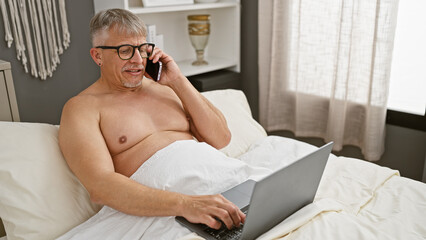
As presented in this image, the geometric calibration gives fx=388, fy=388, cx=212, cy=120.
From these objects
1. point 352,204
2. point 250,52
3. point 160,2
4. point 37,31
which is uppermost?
point 160,2

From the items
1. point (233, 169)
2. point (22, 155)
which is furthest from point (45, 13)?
point (233, 169)

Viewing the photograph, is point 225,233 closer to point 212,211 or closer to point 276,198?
point 212,211

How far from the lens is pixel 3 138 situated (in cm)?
133

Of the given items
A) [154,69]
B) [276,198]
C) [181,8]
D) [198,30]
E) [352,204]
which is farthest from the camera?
[198,30]

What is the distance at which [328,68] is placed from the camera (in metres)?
2.31

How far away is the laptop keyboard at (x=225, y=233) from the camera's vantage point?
1.10m

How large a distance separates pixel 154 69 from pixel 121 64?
164mm

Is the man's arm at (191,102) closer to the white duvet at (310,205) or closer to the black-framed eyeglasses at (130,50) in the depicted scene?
the black-framed eyeglasses at (130,50)

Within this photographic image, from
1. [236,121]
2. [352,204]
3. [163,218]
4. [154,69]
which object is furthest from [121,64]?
[352,204]

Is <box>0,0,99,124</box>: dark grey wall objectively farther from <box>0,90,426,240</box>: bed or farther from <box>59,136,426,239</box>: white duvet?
<box>59,136,426,239</box>: white duvet

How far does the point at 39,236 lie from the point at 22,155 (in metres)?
0.28

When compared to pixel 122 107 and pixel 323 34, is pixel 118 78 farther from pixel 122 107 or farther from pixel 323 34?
pixel 323 34

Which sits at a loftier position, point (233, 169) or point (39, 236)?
point (233, 169)

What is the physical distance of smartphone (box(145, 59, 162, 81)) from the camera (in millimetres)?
1535
